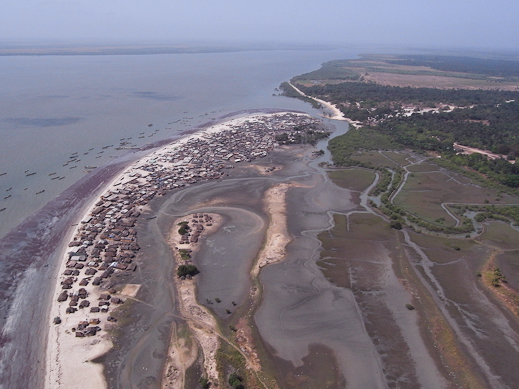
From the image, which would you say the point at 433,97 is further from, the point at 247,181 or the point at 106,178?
the point at 106,178

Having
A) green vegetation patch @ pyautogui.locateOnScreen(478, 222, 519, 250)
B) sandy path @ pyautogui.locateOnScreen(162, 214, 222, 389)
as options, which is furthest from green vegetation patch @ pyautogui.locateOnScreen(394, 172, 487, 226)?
sandy path @ pyautogui.locateOnScreen(162, 214, 222, 389)

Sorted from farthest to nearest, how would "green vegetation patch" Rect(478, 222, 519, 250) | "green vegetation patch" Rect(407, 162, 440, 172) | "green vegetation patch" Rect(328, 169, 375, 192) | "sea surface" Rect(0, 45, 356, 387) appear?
"green vegetation patch" Rect(407, 162, 440, 172)
"green vegetation patch" Rect(328, 169, 375, 192)
"green vegetation patch" Rect(478, 222, 519, 250)
"sea surface" Rect(0, 45, 356, 387)

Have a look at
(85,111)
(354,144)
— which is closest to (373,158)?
(354,144)

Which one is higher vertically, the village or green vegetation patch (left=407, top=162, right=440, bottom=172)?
the village

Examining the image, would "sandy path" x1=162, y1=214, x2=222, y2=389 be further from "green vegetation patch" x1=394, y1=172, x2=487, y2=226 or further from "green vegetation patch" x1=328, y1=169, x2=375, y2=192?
"green vegetation patch" x1=328, y1=169, x2=375, y2=192

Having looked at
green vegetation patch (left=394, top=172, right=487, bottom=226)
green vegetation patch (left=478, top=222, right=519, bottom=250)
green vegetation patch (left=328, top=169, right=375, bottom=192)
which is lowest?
green vegetation patch (left=478, top=222, right=519, bottom=250)

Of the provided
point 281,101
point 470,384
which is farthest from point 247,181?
point 281,101

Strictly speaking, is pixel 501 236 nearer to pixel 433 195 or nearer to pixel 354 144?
pixel 433 195
